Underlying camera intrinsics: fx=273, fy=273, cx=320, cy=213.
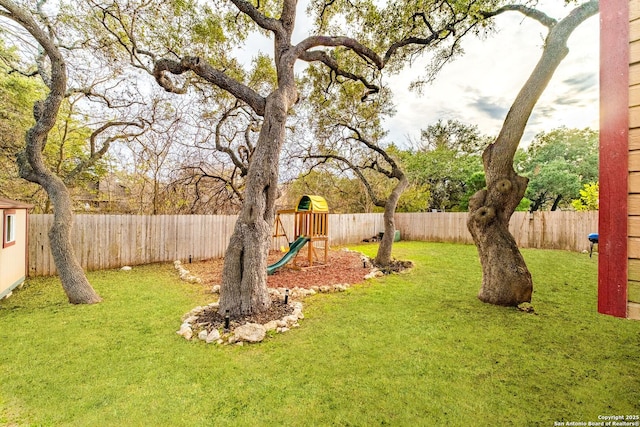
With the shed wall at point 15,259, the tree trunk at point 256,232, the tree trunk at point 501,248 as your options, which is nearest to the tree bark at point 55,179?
the shed wall at point 15,259

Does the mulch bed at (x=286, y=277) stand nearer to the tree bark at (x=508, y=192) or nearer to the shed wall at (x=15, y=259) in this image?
the tree bark at (x=508, y=192)

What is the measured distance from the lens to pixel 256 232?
13.3 feet

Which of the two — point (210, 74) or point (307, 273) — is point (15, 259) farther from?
point (307, 273)

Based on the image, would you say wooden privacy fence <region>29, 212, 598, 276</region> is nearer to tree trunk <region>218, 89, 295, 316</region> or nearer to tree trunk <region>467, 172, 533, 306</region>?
tree trunk <region>218, 89, 295, 316</region>

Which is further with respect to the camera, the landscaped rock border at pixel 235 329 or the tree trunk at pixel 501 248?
the tree trunk at pixel 501 248

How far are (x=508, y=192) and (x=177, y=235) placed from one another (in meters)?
8.27

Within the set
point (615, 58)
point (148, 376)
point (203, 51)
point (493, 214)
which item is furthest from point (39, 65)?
point (493, 214)

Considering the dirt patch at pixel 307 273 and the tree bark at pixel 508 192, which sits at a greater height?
the tree bark at pixel 508 192

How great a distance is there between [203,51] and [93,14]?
209 centimetres

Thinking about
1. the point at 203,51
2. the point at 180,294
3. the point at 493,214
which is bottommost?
the point at 180,294

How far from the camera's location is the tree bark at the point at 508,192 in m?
4.21

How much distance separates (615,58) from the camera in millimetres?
1430

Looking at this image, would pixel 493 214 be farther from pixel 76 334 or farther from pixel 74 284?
pixel 74 284

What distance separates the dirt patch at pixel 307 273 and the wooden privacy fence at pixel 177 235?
0.80 m
